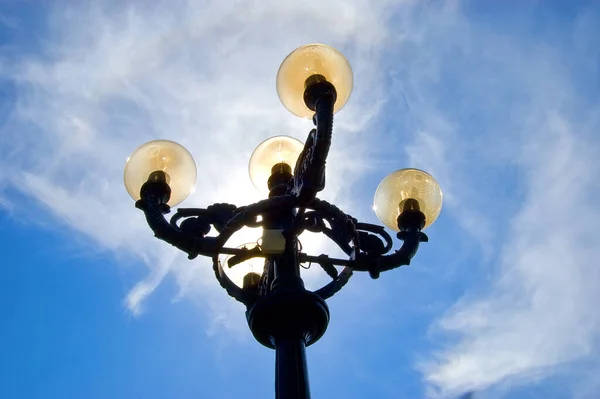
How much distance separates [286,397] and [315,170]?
1.52 meters

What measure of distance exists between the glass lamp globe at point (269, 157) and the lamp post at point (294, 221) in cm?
23

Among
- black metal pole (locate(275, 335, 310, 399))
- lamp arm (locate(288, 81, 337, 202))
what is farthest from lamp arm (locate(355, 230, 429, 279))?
black metal pole (locate(275, 335, 310, 399))

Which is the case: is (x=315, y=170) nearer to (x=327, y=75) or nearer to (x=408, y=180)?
(x=327, y=75)

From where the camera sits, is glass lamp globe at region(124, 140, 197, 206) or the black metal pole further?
glass lamp globe at region(124, 140, 197, 206)

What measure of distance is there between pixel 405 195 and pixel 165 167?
217cm

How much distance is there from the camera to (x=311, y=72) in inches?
199

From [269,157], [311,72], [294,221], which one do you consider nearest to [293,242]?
[294,221]

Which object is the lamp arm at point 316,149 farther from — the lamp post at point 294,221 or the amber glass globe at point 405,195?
the amber glass globe at point 405,195

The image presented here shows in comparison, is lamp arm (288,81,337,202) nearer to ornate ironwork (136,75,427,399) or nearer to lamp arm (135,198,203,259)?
ornate ironwork (136,75,427,399)

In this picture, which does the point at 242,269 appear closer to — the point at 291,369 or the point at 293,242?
the point at 293,242

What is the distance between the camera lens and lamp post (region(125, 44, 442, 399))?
14.1 feet

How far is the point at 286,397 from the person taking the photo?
387cm

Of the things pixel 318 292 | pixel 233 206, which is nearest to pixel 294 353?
pixel 318 292

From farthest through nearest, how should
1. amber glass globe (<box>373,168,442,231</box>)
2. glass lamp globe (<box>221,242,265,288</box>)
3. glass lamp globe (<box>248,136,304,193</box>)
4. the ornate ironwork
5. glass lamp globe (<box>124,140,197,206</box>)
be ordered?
glass lamp globe (<box>248,136,304,193</box>)
glass lamp globe (<box>221,242,265,288</box>)
amber glass globe (<box>373,168,442,231</box>)
glass lamp globe (<box>124,140,197,206</box>)
the ornate ironwork
